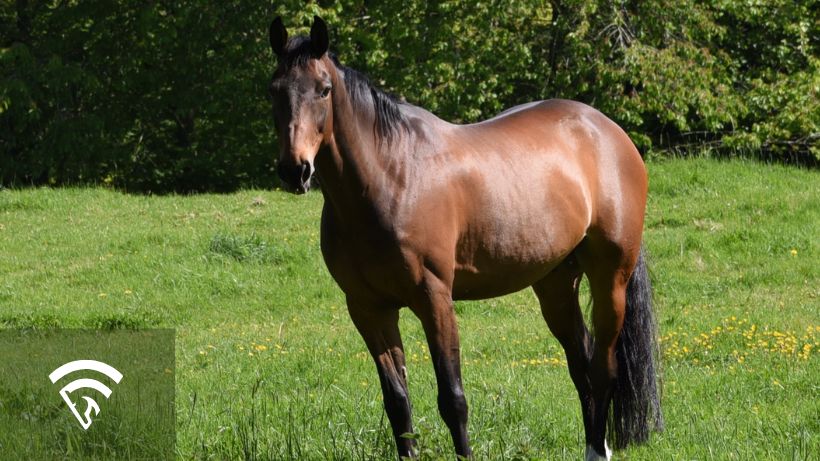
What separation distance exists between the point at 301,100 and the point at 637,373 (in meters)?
2.53

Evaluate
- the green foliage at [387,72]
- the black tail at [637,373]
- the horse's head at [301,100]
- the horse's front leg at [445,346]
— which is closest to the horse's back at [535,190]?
the horse's front leg at [445,346]

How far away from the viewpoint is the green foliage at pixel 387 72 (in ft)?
56.2

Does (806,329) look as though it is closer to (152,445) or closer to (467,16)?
(152,445)

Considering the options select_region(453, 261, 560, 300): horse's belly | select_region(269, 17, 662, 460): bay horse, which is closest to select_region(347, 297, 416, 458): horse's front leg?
select_region(269, 17, 662, 460): bay horse

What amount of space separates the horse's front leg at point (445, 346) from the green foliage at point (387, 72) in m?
12.6

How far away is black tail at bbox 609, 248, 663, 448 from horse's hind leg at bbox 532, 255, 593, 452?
159mm

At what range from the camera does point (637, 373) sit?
5.76m

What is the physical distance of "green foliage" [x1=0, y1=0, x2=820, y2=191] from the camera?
56.2 feet

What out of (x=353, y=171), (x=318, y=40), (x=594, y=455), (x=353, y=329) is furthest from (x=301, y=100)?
(x=353, y=329)

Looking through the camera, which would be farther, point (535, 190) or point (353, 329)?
point (353, 329)

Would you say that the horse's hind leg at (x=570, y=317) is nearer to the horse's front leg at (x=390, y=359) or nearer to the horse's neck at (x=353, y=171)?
the horse's front leg at (x=390, y=359)

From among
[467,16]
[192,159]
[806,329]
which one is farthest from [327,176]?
[192,159]
